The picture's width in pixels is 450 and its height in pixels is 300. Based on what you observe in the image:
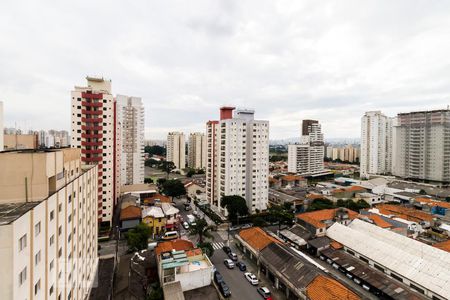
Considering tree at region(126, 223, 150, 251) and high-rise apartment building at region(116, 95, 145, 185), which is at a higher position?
high-rise apartment building at region(116, 95, 145, 185)

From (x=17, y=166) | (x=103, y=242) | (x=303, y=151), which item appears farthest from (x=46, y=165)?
(x=303, y=151)

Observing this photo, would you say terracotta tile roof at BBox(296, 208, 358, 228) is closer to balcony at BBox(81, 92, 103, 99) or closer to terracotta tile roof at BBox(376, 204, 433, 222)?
terracotta tile roof at BBox(376, 204, 433, 222)

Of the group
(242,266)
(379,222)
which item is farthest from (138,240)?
(379,222)

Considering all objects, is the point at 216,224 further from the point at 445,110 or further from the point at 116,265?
the point at 445,110

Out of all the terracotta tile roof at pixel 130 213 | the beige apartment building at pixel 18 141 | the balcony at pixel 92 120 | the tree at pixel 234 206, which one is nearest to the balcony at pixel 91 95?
the balcony at pixel 92 120

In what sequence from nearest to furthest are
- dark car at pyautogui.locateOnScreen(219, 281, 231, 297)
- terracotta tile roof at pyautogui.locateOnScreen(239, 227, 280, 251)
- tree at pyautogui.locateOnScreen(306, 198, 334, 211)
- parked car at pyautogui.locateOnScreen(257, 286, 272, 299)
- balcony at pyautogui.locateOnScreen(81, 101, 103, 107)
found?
parked car at pyautogui.locateOnScreen(257, 286, 272, 299)
dark car at pyautogui.locateOnScreen(219, 281, 231, 297)
terracotta tile roof at pyautogui.locateOnScreen(239, 227, 280, 251)
balcony at pyautogui.locateOnScreen(81, 101, 103, 107)
tree at pyautogui.locateOnScreen(306, 198, 334, 211)

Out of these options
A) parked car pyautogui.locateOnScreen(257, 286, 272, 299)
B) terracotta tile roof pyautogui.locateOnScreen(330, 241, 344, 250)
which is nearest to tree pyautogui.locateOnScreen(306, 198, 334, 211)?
terracotta tile roof pyautogui.locateOnScreen(330, 241, 344, 250)

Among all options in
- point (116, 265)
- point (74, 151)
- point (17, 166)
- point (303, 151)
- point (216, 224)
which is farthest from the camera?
point (303, 151)
